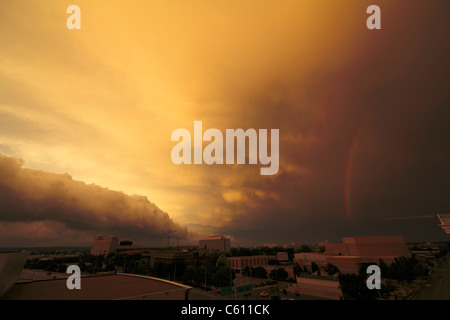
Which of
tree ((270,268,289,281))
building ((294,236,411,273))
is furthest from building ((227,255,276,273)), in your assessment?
tree ((270,268,289,281))

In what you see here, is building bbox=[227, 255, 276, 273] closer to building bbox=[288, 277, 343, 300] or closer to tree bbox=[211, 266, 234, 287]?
tree bbox=[211, 266, 234, 287]

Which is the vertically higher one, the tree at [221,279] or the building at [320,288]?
the building at [320,288]

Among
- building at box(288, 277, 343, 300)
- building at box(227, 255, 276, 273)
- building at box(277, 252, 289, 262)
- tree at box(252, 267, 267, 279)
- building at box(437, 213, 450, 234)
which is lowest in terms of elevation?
building at box(277, 252, 289, 262)

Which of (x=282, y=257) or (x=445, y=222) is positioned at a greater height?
(x=445, y=222)

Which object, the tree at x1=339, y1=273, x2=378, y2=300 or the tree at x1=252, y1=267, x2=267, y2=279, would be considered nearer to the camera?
the tree at x1=339, y1=273, x2=378, y2=300

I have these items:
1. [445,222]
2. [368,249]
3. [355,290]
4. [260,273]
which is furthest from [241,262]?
[445,222]

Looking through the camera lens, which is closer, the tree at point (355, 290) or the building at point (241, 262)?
the tree at point (355, 290)

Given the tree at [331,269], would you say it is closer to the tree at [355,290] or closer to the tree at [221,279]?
the tree at [355,290]

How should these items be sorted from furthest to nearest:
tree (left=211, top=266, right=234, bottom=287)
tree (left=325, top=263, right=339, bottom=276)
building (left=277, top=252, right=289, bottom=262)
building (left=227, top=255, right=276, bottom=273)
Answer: building (left=277, top=252, right=289, bottom=262) → building (left=227, top=255, right=276, bottom=273) → tree (left=325, top=263, right=339, bottom=276) → tree (left=211, top=266, right=234, bottom=287)

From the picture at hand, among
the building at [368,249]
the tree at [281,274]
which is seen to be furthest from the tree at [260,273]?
the building at [368,249]

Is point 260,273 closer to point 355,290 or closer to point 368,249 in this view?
point 355,290
